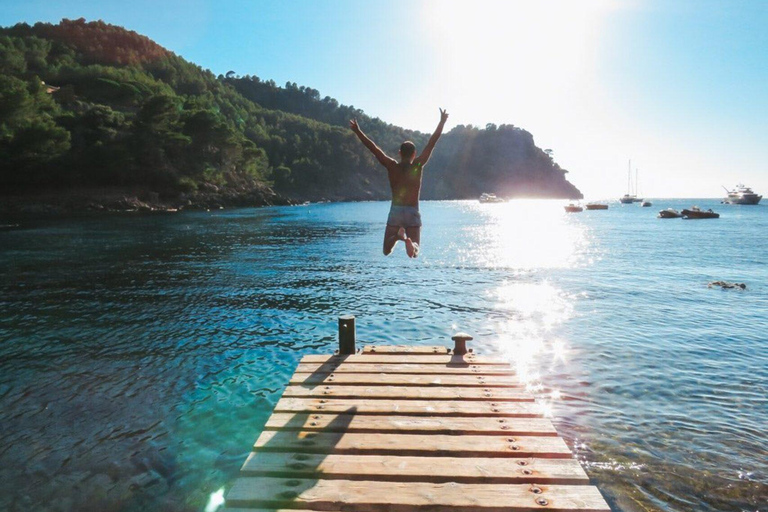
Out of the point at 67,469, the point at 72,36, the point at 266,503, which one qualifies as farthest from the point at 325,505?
the point at 72,36

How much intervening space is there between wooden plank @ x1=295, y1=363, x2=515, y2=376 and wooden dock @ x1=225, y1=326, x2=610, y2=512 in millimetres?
301

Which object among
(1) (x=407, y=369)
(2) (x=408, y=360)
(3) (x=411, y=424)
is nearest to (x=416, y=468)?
(3) (x=411, y=424)

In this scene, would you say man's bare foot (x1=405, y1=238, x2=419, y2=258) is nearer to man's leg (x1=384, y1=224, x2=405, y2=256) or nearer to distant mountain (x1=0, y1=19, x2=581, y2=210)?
man's leg (x1=384, y1=224, x2=405, y2=256)

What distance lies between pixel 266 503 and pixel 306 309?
15.1m

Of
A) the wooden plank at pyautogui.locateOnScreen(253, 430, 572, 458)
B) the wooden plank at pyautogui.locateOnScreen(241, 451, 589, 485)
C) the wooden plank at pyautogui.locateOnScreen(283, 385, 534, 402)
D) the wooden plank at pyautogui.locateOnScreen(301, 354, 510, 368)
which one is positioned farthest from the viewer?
the wooden plank at pyautogui.locateOnScreen(301, 354, 510, 368)

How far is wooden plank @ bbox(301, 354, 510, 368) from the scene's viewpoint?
965cm

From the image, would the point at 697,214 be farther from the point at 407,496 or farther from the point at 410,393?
the point at 407,496

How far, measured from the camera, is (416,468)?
18.3 feet

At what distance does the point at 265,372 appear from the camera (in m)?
12.4

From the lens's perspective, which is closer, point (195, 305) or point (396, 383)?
point (396, 383)

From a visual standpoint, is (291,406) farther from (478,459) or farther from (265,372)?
(265,372)

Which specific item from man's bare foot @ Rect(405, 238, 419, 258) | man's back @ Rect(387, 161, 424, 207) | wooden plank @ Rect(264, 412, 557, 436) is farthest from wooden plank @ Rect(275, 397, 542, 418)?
man's back @ Rect(387, 161, 424, 207)

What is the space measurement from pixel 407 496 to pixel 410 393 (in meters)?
2.93

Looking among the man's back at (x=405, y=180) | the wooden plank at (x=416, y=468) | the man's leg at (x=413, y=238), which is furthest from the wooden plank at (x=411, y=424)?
the man's back at (x=405, y=180)
